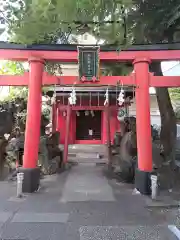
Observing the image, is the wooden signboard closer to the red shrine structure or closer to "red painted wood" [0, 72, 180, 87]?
the red shrine structure

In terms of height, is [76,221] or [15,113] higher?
[15,113]

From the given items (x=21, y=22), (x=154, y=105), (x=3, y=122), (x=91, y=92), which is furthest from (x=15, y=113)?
(x=154, y=105)

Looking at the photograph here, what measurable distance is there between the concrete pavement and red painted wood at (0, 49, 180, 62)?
3855 millimetres

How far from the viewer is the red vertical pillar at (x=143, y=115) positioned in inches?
321

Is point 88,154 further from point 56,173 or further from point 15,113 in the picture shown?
point 15,113

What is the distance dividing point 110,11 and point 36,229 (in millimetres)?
4059

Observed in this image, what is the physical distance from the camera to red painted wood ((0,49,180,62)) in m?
8.23

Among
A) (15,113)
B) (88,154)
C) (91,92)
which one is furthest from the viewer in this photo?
(88,154)

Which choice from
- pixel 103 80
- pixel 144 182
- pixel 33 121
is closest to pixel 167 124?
pixel 144 182

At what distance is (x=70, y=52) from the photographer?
331 inches

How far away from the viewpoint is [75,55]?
840cm

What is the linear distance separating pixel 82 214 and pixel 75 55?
14.9ft

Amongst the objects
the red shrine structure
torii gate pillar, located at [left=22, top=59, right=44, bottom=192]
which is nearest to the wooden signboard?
the red shrine structure

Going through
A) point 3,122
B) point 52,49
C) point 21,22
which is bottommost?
point 3,122
